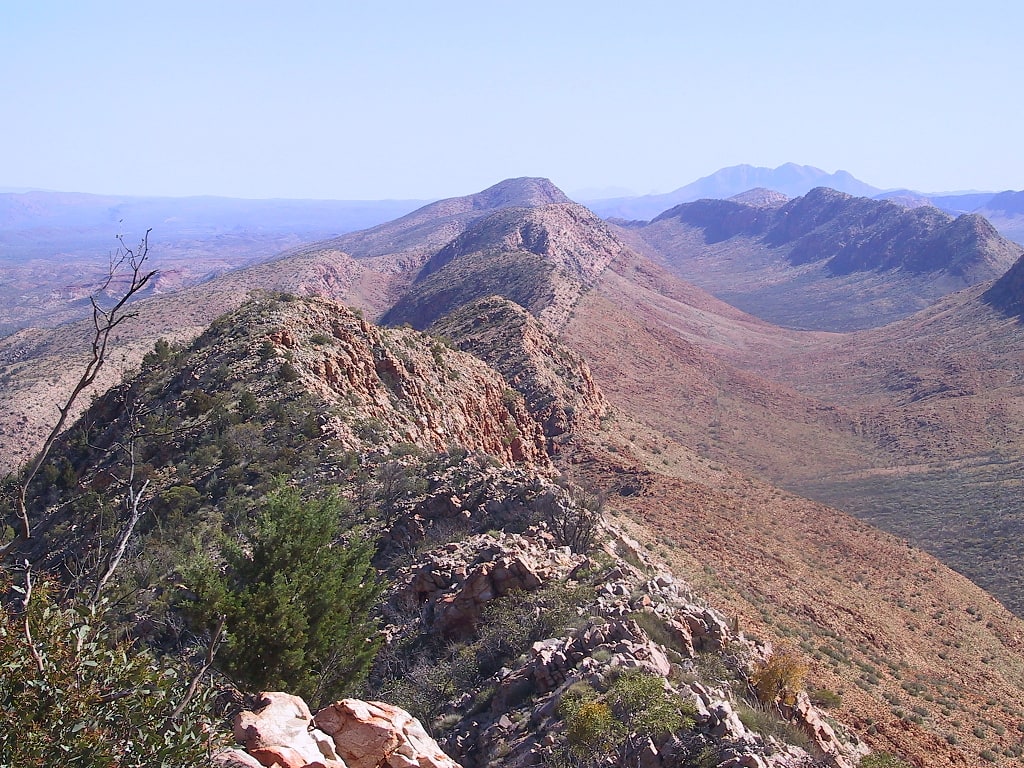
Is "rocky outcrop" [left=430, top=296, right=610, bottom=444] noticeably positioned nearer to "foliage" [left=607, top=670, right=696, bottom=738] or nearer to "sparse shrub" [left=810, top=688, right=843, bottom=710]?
"sparse shrub" [left=810, top=688, right=843, bottom=710]

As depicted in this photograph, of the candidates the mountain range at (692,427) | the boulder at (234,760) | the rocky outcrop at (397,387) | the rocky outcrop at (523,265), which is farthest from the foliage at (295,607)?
the rocky outcrop at (523,265)

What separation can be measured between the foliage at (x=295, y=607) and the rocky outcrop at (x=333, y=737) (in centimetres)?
223

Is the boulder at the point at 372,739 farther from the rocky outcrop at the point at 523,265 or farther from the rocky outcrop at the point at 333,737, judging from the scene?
the rocky outcrop at the point at 523,265

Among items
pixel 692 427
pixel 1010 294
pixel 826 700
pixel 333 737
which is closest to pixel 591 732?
pixel 333 737

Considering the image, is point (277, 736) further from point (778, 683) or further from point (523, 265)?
point (523, 265)

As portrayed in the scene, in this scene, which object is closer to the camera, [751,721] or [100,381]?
[751,721]

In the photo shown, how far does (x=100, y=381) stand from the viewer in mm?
46875

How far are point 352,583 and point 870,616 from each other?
17146mm

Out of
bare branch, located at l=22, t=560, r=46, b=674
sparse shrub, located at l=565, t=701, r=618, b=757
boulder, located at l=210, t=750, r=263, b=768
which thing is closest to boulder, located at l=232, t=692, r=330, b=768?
boulder, located at l=210, t=750, r=263, b=768

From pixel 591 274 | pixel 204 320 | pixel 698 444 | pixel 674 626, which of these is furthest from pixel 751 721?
pixel 591 274

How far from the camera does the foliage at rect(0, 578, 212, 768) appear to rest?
5.06 metres

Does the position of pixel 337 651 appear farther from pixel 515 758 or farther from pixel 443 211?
pixel 443 211

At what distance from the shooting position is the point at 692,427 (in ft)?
170

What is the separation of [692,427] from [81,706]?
160ft
